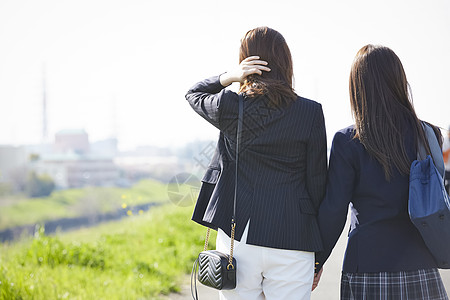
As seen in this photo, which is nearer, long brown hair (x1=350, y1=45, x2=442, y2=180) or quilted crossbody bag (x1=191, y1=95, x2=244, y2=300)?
quilted crossbody bag (x1=191, y1=95, x2=244, y2=300)

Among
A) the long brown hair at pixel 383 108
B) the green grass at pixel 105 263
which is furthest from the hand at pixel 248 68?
the green grass at pixel 105 263

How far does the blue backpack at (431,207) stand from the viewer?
6.47 feet

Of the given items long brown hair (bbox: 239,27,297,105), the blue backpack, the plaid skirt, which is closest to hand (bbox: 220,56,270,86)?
long brown hair (bbox: 239,27,297,105)

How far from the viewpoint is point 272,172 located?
2104 mm

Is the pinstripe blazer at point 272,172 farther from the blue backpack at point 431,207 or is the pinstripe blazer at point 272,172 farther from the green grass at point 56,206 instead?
the green grass at point 56,206

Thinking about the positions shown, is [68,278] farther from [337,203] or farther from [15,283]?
[337,203]

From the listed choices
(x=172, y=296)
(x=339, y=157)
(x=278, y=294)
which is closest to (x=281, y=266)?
(x=278, y=294)

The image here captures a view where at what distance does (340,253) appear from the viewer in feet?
17.4

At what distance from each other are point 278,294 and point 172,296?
2.07 meters

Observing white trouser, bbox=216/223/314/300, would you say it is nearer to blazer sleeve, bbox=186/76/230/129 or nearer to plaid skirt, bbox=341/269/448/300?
plaid skirt, bbox=341/269/448/300

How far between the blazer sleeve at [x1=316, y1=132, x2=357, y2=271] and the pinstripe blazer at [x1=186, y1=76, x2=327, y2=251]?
A: 5cm

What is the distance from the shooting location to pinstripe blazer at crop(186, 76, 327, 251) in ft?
6.82

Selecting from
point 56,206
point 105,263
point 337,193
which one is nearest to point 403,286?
point 337,193

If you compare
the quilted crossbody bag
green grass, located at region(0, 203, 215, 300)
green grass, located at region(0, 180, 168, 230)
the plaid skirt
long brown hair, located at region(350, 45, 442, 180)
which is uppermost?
long brown hair, located at region(350, 45, 442, 180)
